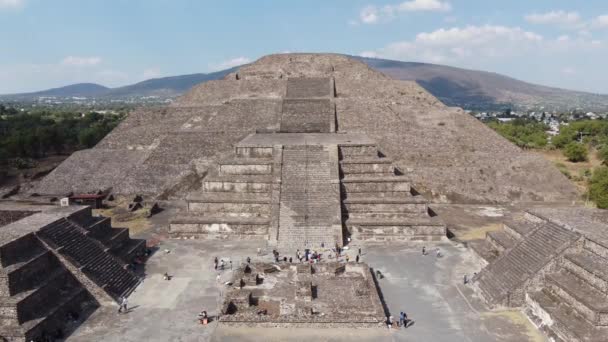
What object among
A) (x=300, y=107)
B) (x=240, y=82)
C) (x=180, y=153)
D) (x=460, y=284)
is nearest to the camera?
(x=460, y=284)

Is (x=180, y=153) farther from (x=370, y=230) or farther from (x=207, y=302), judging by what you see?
(x=207, y=302)

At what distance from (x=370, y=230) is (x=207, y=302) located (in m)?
8.53

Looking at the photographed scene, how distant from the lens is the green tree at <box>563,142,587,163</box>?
133 feet

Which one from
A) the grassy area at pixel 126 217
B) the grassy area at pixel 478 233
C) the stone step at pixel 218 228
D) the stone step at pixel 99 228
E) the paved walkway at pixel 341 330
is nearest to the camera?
the paved walkway at pixel 341 330

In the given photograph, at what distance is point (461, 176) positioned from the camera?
1064 inches

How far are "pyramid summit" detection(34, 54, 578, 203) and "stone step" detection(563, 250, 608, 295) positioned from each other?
1289cm

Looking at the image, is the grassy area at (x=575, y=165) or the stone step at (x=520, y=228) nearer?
the stone step at (x=520, y=228)

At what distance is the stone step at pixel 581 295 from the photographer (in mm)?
11094

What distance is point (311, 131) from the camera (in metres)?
29.5

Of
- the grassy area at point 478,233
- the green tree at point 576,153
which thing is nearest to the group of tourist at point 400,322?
the grassy area at point 478,233

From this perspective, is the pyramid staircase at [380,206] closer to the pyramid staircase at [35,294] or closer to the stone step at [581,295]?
the stone step at [581,295]

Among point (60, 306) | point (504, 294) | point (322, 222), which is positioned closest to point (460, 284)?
point (504, 294)

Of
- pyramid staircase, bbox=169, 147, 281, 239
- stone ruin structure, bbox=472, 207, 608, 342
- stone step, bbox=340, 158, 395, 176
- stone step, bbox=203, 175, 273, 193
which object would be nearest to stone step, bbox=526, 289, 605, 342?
stone ruin structure, bbox=472, 207, 608, 342

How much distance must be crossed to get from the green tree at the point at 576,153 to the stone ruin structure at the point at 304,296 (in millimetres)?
34153
